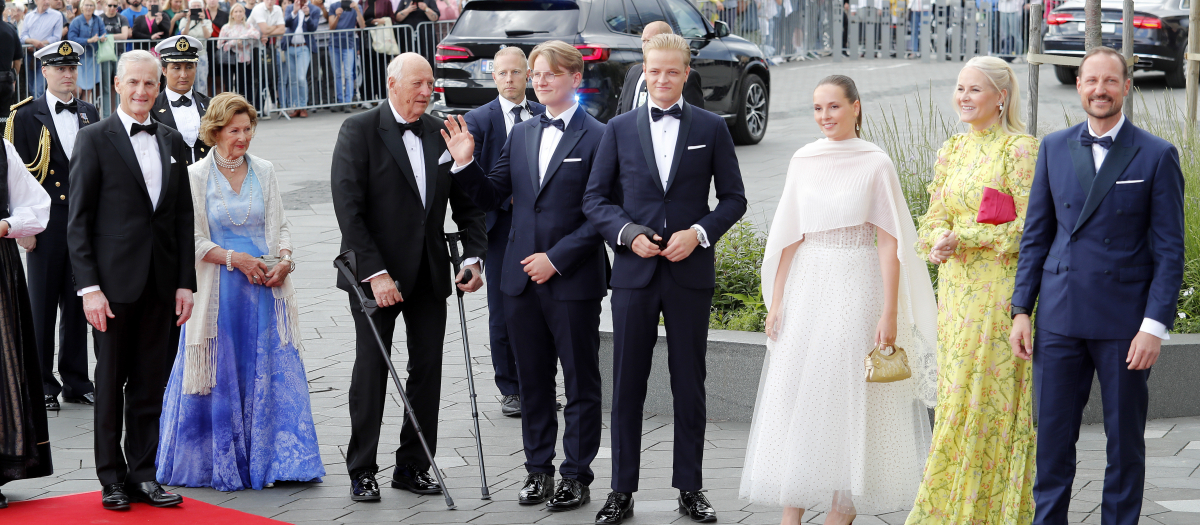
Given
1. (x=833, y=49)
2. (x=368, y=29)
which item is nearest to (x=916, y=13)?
(x=833, y=49)

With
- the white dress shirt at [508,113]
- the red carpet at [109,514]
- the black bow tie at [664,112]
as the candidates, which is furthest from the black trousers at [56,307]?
the black bow tie at [664,112]

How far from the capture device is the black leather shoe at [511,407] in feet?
21.2

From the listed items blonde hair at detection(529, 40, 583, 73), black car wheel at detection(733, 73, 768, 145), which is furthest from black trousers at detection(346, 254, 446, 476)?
black car wheel at detection(733, 73, 768, 145)

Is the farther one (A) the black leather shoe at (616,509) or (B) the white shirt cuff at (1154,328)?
(A) the black leather shoe at (616,509)

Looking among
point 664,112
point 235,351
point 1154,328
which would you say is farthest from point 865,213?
point 235,351

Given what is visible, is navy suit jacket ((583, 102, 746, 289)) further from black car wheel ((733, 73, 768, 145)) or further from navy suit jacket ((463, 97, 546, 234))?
black car wheel ((733, 73, 768, 145))

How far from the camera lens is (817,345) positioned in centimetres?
449

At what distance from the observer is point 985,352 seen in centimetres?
440

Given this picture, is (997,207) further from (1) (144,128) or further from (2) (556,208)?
(1) (144,128)

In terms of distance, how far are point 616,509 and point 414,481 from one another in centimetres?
95

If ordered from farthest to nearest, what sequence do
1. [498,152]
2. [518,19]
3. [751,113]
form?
[751,113]
[518,19]
[498,152]

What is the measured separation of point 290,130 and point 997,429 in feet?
45.5

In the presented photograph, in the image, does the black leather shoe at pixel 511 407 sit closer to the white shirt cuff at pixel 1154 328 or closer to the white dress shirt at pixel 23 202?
the white dress shirt at pixel 23 202

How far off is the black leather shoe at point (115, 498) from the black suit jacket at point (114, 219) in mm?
761
